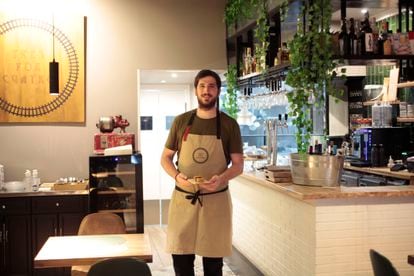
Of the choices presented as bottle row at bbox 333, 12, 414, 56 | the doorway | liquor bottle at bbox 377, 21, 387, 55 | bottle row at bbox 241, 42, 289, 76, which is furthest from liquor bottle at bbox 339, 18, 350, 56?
the doorway

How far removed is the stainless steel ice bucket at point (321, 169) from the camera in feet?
11.6

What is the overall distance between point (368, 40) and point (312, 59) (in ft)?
2.38

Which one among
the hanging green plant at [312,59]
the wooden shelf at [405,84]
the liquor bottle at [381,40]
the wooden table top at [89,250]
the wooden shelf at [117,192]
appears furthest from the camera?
the wooden shelf at [405,84]

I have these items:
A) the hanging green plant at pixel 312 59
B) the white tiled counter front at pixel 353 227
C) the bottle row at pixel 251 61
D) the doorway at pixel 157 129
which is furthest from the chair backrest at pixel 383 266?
the doorway at pixel 157 129

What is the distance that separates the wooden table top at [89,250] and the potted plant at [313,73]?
1292 mm

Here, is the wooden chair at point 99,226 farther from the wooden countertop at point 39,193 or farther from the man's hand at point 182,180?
the wooden countertop at point 39,193

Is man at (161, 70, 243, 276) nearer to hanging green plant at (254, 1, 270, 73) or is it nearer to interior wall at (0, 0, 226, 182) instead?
hanging green plant at (254, 1, 270, 73)

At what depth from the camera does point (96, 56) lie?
5840 millimetres

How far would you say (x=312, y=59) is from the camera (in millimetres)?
3699

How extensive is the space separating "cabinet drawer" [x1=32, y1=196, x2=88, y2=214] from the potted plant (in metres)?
2.31

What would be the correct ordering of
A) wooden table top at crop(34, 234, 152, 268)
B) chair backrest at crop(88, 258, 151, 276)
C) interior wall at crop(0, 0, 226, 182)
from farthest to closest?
interior wall at crop(0, 0, 226, 182)
wooden table top at crop(34, 234, 152, 268)
chair backrest at crop(88, 258, 151, 276)

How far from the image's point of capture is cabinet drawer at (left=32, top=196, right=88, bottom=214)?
4.94 metres

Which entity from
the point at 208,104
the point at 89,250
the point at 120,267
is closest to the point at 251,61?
the point at 208,104

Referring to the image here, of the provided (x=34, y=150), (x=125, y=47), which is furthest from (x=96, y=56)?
(x=34, y=150)
